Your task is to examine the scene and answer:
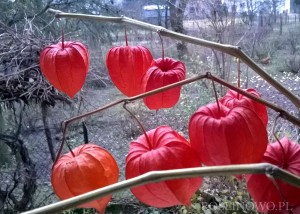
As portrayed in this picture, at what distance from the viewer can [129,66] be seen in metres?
0.57

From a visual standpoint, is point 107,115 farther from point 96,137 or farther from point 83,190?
point 83,190

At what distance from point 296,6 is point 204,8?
1.89 feet

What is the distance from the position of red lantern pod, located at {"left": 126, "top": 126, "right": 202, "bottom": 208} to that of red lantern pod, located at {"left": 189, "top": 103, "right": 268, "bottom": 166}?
0.02m

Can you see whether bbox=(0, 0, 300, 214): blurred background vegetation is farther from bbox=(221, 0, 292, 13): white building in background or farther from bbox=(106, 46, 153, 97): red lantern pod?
bbox=(106, 46, 153, 97): red lantern pod

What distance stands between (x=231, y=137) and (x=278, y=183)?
54 mm

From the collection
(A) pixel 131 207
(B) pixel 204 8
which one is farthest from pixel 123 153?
(B) pixel 204 8

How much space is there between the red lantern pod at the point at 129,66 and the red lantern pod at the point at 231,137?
207 millimetres

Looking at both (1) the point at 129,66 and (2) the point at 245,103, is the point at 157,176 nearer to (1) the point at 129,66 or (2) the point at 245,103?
(2) the point at 245,103

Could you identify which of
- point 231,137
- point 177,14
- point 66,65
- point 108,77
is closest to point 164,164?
point 231,137

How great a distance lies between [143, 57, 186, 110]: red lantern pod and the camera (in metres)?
0.52

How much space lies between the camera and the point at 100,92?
7.51ft

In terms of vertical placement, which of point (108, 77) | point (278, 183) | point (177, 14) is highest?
point (177, 14)

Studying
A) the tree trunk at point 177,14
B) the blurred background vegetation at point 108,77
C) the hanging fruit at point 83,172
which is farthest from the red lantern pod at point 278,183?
the tree trunk at point 177,14

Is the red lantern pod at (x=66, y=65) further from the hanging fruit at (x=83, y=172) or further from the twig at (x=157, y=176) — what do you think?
the twig at (x=157, y=176)
